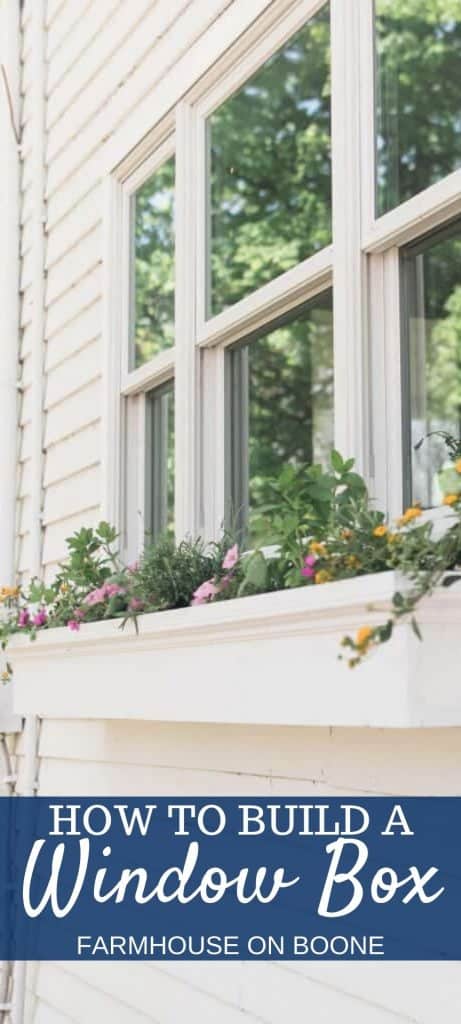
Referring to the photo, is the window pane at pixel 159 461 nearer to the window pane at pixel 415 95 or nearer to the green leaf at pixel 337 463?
the window pane at pixel 415 95

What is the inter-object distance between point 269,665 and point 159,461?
1.59m

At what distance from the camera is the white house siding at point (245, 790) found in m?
2.27

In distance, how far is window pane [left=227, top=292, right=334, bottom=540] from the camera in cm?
326

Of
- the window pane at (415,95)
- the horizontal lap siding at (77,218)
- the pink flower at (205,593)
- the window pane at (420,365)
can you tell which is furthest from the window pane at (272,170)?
the pink flower at (205,593)

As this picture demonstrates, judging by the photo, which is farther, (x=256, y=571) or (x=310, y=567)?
(x=256, y=571)

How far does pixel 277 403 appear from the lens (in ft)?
23.4

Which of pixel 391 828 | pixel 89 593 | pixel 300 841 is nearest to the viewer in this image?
pixel 391 828

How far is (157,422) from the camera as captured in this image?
3.81 metres

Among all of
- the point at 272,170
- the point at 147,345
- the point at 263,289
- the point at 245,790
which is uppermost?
the point at 272,170

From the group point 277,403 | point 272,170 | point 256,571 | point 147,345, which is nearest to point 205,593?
point 256,571

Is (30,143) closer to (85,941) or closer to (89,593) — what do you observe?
(89,593)

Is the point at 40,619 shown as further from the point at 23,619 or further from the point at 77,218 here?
the point at 77,218

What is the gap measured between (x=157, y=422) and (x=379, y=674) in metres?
2.04
